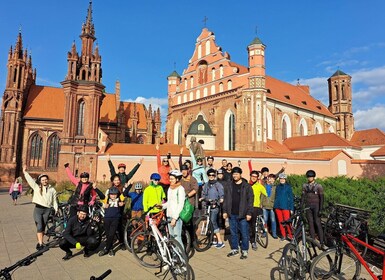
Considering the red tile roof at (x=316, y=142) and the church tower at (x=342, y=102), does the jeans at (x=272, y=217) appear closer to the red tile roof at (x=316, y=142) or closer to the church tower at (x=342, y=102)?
the red tile roof at (x=316, y=142)

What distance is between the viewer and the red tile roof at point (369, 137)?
138ft

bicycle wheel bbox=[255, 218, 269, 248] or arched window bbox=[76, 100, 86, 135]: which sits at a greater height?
arched window bbox=[76, 100, 86, 135]

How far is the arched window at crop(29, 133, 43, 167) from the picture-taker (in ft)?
123

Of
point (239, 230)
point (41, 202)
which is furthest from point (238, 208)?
point (41, 202)

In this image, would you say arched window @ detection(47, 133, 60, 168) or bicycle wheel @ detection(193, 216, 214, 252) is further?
arched window @ detection(47, 133, 60, 168)

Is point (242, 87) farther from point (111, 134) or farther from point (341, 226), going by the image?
point (341, 226)

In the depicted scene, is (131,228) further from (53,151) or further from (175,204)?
(53,151)

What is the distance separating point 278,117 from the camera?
38156 millimetres

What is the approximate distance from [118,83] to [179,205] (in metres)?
44.6

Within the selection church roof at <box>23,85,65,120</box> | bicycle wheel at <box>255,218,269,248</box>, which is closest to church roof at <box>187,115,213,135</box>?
church roof at <box>23,85,65,120</box>

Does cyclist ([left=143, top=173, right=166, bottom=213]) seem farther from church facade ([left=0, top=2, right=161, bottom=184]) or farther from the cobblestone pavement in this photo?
church facade ([left=0, top=2, right=161, bottom=184])

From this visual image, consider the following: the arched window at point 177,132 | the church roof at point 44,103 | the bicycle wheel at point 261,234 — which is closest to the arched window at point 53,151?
the church roof at point 44,103

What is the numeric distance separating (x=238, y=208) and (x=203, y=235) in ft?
5.15

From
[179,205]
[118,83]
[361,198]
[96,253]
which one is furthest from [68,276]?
[118,83]
